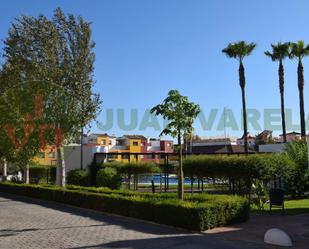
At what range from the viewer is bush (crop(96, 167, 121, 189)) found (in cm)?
3041

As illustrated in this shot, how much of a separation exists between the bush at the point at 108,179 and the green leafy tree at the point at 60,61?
16.6 ft

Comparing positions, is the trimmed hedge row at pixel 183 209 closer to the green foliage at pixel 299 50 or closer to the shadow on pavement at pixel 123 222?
the shadow on pavement at pixel 123 222

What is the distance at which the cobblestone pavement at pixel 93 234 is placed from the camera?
10.8 m

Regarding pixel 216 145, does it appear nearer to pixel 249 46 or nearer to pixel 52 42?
pixel 249 46

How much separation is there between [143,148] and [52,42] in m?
85.2

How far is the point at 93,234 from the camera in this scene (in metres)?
12.3

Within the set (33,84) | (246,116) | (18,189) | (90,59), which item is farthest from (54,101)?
(246,116)

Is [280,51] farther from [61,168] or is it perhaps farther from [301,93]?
[61,168]

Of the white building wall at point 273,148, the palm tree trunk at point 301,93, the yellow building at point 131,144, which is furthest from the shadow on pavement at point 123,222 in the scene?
the yellow building at point 131,144

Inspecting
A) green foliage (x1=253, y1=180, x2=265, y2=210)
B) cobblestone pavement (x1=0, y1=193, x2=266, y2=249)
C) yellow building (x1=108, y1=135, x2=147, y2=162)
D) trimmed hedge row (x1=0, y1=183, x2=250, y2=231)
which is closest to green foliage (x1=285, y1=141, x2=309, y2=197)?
green foliage (x1=253, y1=180, x2=265, y2=210)

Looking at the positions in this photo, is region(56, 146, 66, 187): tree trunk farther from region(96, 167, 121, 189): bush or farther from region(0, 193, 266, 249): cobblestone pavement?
region(0, 193, 266, 249): cobblestone pavement

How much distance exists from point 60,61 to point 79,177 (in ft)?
31.5

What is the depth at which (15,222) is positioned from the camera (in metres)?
14.8

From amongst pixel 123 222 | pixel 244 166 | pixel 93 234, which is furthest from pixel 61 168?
pixel 93 234
